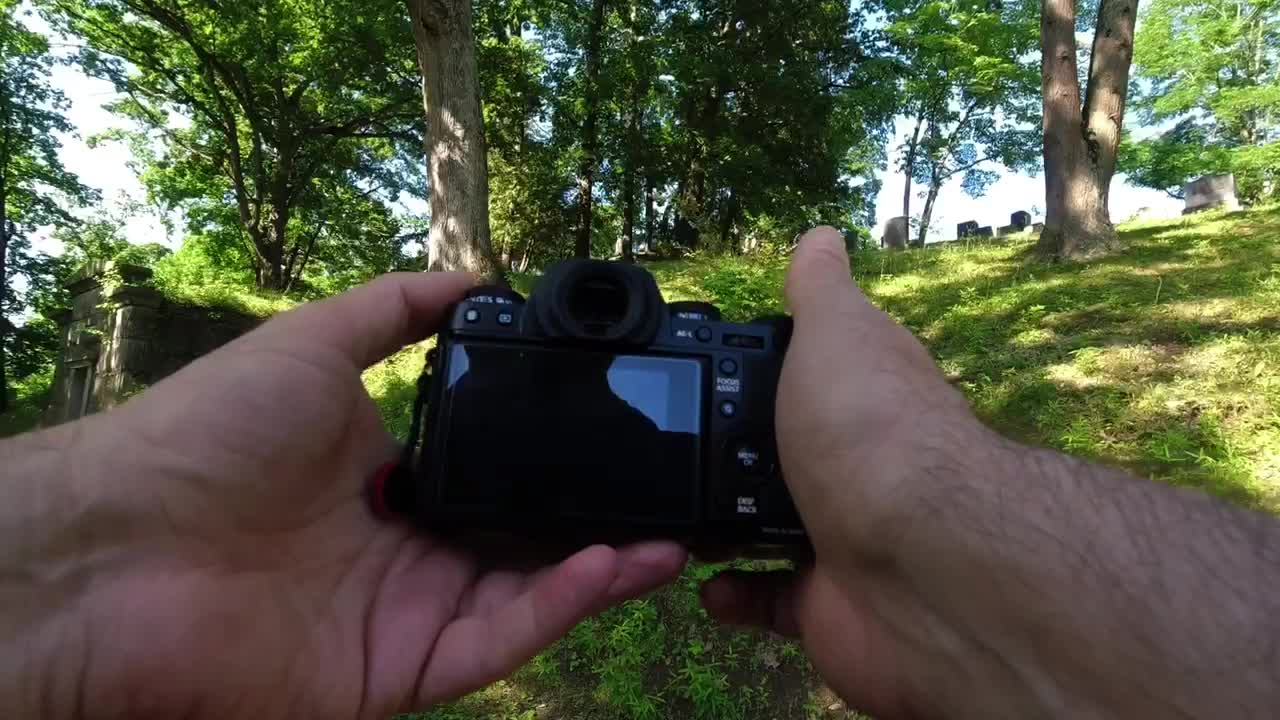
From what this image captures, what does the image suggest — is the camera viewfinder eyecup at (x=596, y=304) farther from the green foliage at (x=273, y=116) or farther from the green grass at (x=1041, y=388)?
the green foliage at (x=273, y=116)

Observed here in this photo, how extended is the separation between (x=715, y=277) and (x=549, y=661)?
357 cm

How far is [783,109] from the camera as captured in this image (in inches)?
501

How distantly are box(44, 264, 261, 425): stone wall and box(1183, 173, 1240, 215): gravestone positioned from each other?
16.2 meters

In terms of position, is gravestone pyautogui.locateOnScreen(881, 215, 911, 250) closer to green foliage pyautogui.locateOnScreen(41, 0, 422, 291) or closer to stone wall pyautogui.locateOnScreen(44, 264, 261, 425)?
green foliage pyautogui.locateOnScreen(41, 0, 422, 291)

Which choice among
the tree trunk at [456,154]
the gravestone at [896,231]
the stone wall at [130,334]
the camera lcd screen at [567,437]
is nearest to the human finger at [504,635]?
the camera lcd screen at [567,437]

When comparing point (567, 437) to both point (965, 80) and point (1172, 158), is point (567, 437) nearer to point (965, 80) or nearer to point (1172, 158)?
point (965, 80)

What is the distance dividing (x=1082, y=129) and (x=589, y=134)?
32.2 ft

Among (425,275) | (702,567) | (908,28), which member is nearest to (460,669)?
(425,275)

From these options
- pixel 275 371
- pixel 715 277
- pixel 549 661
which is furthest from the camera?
pixel 715 277

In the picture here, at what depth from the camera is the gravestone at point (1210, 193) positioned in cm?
1206

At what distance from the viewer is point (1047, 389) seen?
3.77 metres

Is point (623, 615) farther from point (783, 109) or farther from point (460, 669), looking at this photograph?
point (783, 109)

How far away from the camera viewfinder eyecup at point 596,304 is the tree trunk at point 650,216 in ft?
46.8

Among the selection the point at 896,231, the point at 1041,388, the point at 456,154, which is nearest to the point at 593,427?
the point at 1041,388
